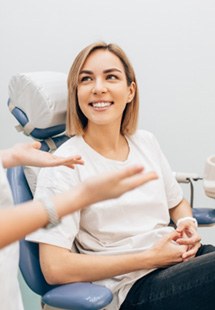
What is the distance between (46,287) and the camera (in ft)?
4.31

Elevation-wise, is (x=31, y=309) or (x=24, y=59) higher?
(x=24, y=59)

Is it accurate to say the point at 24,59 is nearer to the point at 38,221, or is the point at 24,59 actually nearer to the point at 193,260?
the point at 193,260

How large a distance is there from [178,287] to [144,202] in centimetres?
28

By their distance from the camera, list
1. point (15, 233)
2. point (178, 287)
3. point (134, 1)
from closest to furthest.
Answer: point (15, 233)
point (178, 287)
point (134, 1)

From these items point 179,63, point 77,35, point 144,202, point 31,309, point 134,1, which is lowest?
point 31,309

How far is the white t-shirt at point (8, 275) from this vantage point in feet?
3.29

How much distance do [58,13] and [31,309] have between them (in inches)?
53.1

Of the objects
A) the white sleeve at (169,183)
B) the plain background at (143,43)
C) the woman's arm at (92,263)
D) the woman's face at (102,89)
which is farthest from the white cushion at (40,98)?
the plain background at (143,43)

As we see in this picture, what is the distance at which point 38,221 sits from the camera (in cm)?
66

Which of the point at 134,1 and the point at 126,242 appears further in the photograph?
the point at 134,1

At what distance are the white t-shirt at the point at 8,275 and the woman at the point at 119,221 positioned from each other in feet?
0.55

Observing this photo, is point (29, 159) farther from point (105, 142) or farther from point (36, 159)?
point (105, 142)

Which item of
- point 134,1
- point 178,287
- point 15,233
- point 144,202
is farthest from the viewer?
point 134,1

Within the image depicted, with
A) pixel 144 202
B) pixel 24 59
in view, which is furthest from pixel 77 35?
pixel 144 202
